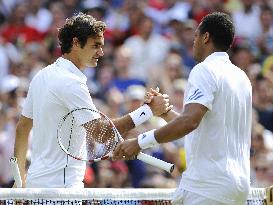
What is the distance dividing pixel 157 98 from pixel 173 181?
13.5 feet

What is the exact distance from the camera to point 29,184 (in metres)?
7.47

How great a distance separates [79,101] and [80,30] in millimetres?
658

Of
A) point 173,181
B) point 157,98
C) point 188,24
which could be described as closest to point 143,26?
point 188,24

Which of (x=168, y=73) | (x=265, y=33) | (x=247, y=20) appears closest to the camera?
(x=168, y=73)

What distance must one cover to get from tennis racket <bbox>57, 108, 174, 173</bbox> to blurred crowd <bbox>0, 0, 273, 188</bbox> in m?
4.10

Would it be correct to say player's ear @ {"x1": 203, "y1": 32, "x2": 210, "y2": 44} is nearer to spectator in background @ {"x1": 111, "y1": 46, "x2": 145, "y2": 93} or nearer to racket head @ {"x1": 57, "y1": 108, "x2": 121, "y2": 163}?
racket head @ {"x1": 57, "y1": 108, "x2": 121, "y2": 163}

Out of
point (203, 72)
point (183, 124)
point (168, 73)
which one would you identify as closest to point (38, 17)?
point (168, 73)

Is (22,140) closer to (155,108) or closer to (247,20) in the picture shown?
(155,108)

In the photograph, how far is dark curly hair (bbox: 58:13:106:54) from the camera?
761 cm

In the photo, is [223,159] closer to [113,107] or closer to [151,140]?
[151,140]

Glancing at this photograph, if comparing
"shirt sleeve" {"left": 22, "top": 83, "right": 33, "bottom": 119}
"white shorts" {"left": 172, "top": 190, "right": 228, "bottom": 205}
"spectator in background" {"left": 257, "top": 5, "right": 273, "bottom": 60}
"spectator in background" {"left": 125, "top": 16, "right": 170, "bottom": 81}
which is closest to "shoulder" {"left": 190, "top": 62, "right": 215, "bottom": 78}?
"white shorts" {"left": 172, "top": 190, "right": 228, "bottom": 205}

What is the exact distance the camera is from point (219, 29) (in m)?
7.00

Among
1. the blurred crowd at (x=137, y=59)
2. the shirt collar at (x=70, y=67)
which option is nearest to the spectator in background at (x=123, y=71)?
the blurred crowd at (x=137, y=59)

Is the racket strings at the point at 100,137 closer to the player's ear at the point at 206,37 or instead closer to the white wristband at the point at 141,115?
the white wristband at the point at 141,115
